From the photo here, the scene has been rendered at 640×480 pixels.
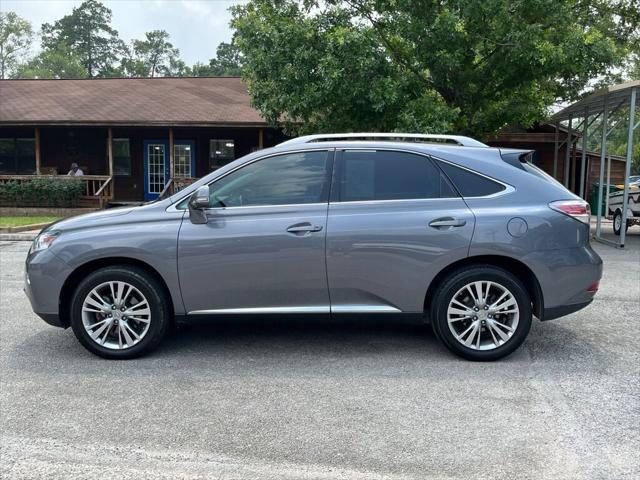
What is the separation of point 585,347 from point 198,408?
3491 millimetres

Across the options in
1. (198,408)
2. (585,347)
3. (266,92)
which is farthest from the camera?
(266,92)

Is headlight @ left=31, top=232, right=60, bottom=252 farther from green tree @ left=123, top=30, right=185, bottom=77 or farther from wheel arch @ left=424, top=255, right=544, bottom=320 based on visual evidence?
green tree @ left=123, top=30, right=185, bottom=77

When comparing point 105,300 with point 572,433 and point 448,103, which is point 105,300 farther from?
point 448,103

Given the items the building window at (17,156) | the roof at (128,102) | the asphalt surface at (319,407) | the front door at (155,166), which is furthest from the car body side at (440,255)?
the building window at (17,156)

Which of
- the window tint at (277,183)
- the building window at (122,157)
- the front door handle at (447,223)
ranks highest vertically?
the building window at (122,157)

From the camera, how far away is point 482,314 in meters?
4.75

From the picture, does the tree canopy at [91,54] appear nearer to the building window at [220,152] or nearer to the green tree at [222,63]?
the green tree at [222,63]

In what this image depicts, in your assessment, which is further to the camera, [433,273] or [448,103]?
[448,103]

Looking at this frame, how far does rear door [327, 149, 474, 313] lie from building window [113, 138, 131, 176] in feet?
59.3

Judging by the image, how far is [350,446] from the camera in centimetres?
338

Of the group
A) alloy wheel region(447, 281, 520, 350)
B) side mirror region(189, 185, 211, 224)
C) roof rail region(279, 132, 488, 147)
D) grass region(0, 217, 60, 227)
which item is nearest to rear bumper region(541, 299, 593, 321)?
alloy wheel region(447, 281, 520, 350)

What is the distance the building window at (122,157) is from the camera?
21.3 metres

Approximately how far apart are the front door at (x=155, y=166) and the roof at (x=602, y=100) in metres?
13.2

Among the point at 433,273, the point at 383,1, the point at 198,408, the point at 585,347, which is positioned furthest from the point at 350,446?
the point at 383,1
